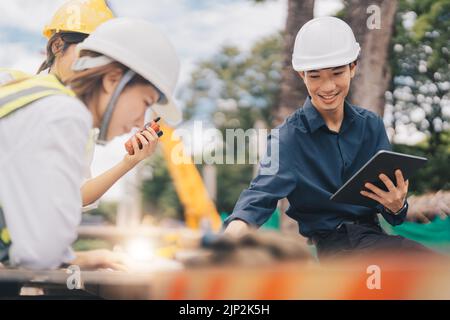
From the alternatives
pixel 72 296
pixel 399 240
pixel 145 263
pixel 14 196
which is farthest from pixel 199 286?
pixel 14 196

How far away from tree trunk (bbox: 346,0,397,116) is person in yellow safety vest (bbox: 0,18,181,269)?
0.99m

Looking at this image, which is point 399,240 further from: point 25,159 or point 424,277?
point 25,159

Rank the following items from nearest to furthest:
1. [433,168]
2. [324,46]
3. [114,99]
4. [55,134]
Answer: [55,134] → [114,99] → [324,46] → [433,168]

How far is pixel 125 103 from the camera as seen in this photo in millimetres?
1735

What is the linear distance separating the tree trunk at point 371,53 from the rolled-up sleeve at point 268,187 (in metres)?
0.42

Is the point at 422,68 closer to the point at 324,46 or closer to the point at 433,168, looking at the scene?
Answer: the point at 433,168

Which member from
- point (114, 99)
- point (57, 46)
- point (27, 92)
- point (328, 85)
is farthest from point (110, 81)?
point (328, 85)

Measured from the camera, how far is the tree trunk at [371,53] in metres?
2.40

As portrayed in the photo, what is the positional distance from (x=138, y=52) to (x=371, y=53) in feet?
3.64

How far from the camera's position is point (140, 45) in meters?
1.79

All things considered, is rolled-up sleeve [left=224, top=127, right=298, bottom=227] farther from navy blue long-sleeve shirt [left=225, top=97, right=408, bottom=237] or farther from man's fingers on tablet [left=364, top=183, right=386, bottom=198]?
man's fingers on tablet [left=364, top=183, right=386, bottom=198]

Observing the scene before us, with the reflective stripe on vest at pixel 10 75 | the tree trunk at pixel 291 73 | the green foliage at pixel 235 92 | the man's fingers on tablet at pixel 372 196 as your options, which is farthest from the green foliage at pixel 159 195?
the man's fingers on tablet at pixel 372 196

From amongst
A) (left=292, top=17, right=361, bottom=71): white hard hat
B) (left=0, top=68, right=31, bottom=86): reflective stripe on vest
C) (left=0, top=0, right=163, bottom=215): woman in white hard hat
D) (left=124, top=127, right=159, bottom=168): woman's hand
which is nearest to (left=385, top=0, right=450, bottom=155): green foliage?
(left=292, top=17, right=361, bottom=71): white hard hat

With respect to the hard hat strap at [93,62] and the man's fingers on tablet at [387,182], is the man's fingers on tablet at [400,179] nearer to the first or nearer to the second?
the man's fingers on tablet at [387,182]
